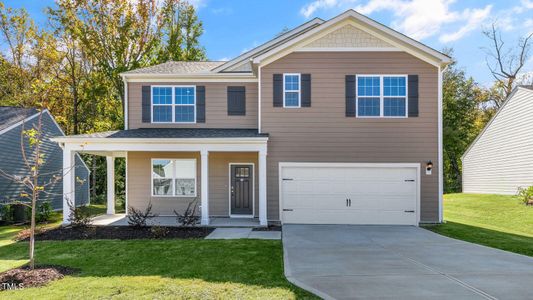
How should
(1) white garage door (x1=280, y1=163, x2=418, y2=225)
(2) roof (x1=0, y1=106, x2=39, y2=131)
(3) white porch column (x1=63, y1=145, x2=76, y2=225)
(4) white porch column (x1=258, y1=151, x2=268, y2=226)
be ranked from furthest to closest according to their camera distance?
(2) roof (x1=0, y1=106, x2=39, y2=131) → (1) white garage door (x1=280, y1=163, x2=418, y2=225) → (3) white porch column (x1=63, y1=145, x2=76, y2=225) → (4) white porch column (x1=258, y1=151, x2=268, y2=226)

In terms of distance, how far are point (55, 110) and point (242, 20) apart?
1395cm

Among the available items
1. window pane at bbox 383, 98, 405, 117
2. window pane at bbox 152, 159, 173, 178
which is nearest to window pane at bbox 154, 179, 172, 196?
window pane at bbox 152, 159, 173, 178

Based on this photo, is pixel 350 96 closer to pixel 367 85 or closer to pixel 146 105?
pixel 367 85

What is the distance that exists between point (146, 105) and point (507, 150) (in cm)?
1897

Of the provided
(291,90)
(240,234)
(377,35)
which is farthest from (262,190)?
(377,35)

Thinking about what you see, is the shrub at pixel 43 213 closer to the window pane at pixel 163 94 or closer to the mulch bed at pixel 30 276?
the window pane at pixel 163 94

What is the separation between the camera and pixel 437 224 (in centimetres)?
1198

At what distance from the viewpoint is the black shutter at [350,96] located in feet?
39.6

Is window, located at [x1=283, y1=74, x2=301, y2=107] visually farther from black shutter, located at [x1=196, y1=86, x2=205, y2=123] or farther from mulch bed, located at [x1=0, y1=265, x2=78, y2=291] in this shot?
mulch bed, located at [x1=0, y1=265, x2=78, y2=291]

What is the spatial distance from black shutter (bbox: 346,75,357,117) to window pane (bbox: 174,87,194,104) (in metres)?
5.78

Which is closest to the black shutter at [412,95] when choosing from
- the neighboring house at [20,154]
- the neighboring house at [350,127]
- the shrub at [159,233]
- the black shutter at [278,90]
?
the neighboring house at [350,127]

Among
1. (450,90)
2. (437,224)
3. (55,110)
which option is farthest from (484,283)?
(450,90)

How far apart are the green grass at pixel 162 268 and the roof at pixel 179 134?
376 centimetres

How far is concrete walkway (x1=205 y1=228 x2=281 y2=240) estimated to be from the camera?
31.8ft
